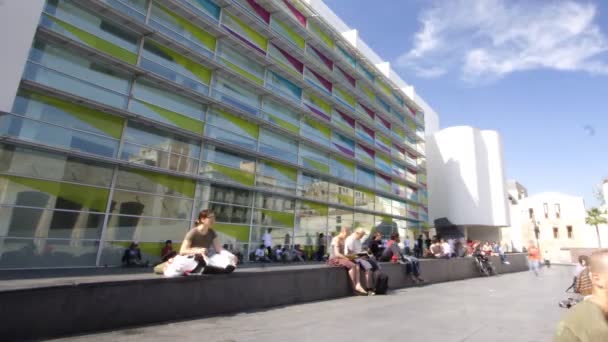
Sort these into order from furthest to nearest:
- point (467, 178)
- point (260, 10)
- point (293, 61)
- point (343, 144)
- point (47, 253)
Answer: point (467, 178)
point (343, 144)
point (293, 61)
point (260, 10)
point (47, 253)

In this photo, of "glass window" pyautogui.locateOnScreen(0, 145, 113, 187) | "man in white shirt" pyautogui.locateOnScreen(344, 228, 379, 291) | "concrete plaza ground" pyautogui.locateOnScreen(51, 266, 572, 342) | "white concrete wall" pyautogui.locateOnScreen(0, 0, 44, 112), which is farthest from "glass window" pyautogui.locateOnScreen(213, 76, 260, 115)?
"concrete plaza ground" pyautogui.locateOnScreen(51, 266, 572, 342)

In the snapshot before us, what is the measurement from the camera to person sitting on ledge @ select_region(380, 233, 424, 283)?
962cm

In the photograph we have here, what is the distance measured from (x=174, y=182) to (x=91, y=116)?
3919 mm

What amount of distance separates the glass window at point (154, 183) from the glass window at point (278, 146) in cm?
483

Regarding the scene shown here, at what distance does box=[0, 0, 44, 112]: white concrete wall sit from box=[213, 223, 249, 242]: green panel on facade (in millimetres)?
8692

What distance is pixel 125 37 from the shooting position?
41.1 feet

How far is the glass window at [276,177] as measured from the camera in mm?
17375

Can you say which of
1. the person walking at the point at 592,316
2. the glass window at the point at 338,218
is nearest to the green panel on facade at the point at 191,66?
the glass window at the point at 338,218

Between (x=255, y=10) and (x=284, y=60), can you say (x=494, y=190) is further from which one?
(x=255, y=10)

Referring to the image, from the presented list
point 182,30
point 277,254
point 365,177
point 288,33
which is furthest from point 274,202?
point 288,33

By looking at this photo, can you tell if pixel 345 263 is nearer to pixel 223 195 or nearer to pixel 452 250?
pixel 223 195

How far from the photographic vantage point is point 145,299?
13.6 ft

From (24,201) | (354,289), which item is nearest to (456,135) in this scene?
(354,289)

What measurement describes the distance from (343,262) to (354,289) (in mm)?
693
